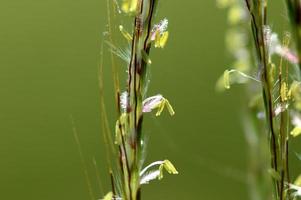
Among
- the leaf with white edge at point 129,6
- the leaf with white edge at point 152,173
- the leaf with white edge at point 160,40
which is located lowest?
the leaf with white edge at point 152,173

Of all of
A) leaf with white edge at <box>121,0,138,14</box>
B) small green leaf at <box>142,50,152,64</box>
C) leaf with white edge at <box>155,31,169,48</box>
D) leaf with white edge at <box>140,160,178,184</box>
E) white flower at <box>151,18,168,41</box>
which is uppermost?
leaf with white edge at <box>121,0,138,14</box>

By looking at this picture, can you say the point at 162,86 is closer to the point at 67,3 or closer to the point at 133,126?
the point at 67,3

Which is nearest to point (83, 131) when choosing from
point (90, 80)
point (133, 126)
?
point (90, 80)

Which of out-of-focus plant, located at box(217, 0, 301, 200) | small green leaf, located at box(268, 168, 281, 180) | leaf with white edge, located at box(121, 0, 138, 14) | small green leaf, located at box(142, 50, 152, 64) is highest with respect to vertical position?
leaf with white edge, located at box(121, 0, 138, 14)

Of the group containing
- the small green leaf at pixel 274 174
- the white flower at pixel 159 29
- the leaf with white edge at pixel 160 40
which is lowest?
the small green leaf at pixel 274 174

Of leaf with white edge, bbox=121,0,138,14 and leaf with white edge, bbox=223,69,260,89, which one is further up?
leaf with white edge, bbox=121,0,138,14

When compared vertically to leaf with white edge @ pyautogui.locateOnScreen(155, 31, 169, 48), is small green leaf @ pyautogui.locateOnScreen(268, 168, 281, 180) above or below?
below

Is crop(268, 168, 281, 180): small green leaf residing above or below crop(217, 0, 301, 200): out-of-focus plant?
below

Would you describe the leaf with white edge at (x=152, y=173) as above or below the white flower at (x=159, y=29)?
below
